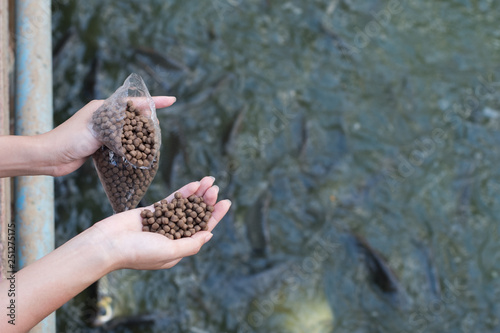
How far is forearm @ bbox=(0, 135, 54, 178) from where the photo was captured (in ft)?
7.36

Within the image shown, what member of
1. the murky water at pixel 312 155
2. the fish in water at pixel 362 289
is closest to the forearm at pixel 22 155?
the murky water at pixel 312 155

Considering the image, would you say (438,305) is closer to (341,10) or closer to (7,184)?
(341,10)

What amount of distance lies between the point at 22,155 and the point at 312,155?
209cm

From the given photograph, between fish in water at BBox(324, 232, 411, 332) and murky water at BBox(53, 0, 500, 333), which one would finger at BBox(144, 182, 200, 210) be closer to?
murky water at BBox(53, 0, 500, 333)

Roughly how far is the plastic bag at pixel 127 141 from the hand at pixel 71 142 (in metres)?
0.05

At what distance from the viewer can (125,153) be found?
2.28 meters

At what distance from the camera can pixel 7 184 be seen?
2.70m

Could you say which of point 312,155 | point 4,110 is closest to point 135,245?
point 4,110

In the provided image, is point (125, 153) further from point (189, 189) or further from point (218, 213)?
point (218, 213)

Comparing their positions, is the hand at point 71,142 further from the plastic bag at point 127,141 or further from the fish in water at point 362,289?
the fish in water at point 362,289

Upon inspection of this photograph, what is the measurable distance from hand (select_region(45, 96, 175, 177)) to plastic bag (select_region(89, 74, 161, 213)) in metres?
0.05

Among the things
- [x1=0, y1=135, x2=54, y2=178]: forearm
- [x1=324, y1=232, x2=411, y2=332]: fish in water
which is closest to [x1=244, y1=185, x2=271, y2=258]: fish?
[x1=324, y1=232, x2=411, y2=332]: fish in water

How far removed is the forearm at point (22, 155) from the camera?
7.36 ft

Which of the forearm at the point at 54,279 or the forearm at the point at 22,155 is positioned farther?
the forearm at the point at 22,155
